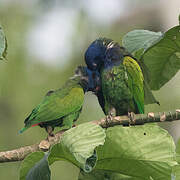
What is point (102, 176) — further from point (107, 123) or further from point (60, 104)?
point (60, 104)

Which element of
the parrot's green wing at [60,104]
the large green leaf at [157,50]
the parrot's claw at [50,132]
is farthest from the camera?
the parrot's green wing at [60,104]

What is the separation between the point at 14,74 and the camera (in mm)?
6832

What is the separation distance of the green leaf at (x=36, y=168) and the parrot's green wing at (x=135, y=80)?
1025mm

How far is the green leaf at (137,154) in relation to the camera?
0.93 metres

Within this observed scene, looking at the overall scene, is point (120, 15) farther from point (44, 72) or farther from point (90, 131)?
point (90, 131)

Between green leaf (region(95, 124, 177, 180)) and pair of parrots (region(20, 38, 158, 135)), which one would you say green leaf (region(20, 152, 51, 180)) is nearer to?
green leaf (region(95, 124, 177, 180))

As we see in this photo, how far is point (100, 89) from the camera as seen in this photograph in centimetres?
190

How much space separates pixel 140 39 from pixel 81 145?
437 mm

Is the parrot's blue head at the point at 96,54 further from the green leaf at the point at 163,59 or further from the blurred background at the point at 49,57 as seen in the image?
the blurred background at the point at 49,57

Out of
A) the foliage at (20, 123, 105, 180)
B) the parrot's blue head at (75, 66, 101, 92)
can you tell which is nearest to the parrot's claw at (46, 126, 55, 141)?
the parrot's blue head at (75, 66, 101, 92)

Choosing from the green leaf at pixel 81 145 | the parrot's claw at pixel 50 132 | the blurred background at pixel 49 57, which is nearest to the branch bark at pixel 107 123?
the green leaf at pixel 81 145

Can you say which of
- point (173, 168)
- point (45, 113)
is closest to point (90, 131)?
point (173, 168)

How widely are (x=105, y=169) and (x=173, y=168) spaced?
0.14m

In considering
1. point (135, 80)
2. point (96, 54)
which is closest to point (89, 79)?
point (96, 54)
